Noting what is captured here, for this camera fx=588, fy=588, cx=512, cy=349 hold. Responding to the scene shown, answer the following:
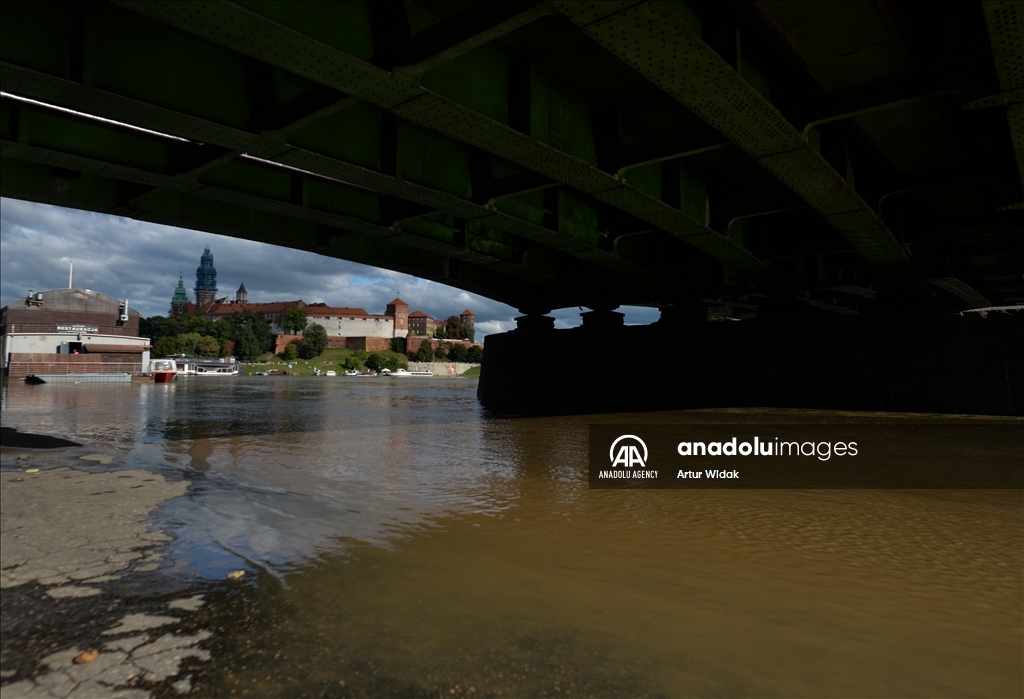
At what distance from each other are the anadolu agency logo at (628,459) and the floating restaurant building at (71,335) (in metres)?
85.3

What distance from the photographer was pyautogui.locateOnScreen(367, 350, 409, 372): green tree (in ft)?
533

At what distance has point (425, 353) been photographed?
570 ft

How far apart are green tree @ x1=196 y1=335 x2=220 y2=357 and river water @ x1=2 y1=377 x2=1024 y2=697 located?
165 meters

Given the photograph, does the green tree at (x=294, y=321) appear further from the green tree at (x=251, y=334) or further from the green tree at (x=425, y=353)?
the green tree at (x=425, y=353)

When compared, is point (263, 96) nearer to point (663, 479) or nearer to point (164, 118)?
point (164, 118)

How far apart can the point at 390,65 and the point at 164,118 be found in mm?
3323

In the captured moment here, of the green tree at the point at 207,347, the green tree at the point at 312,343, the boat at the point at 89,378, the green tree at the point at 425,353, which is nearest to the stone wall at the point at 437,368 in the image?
the green tree at the point at 425,353

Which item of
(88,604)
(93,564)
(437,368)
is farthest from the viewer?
(437,368)

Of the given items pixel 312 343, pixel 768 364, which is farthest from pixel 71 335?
pixel 768 364

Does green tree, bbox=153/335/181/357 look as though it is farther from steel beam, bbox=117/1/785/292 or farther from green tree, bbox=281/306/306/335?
→ steel beam, bbox=117/1/785/292

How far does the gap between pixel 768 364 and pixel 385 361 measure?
14852 centimetres

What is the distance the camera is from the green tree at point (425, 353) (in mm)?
173625

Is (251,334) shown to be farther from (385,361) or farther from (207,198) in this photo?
A: (207,198)

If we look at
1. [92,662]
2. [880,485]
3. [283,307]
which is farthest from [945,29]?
[283,307]
